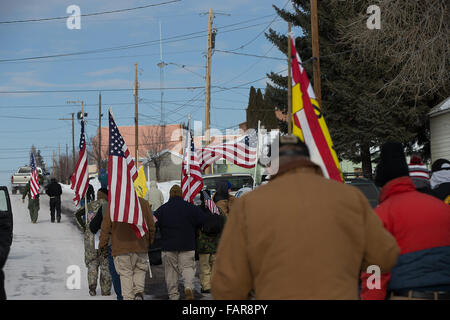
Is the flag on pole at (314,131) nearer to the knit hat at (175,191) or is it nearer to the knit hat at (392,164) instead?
the knit hat at (392,164)

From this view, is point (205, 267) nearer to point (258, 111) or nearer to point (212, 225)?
point (212, 225)

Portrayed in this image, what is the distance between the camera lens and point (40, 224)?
2742 centimetres

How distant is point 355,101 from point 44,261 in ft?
58.6

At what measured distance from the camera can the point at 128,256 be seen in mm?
9414

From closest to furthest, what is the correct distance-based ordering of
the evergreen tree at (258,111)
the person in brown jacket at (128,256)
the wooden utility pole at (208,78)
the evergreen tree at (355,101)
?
the person in brown jacket at (128,256) < the evergreen tree at (355,101) < the wooden utility pole at (208,78) < the evergreen tree at (258,111)

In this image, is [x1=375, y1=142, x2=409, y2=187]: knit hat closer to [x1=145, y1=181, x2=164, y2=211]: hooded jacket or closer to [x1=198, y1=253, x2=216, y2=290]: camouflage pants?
[x1=198, y1=253, x2=216, y2=290]: camouflage pants

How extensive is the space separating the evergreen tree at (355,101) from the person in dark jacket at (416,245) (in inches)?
890

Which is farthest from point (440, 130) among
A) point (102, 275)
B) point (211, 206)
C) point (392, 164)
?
point (392, 164)

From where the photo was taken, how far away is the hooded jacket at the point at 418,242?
4.54 meters

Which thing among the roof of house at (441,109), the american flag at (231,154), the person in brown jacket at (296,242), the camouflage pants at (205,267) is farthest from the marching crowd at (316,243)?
the roof of house at (441,109)

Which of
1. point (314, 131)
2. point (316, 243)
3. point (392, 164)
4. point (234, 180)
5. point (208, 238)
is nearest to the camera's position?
point (316, 243)

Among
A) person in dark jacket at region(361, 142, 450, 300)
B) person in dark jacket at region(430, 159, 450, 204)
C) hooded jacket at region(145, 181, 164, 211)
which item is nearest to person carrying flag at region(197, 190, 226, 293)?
person in dark jacket at region(430, 159, 450, 204)
